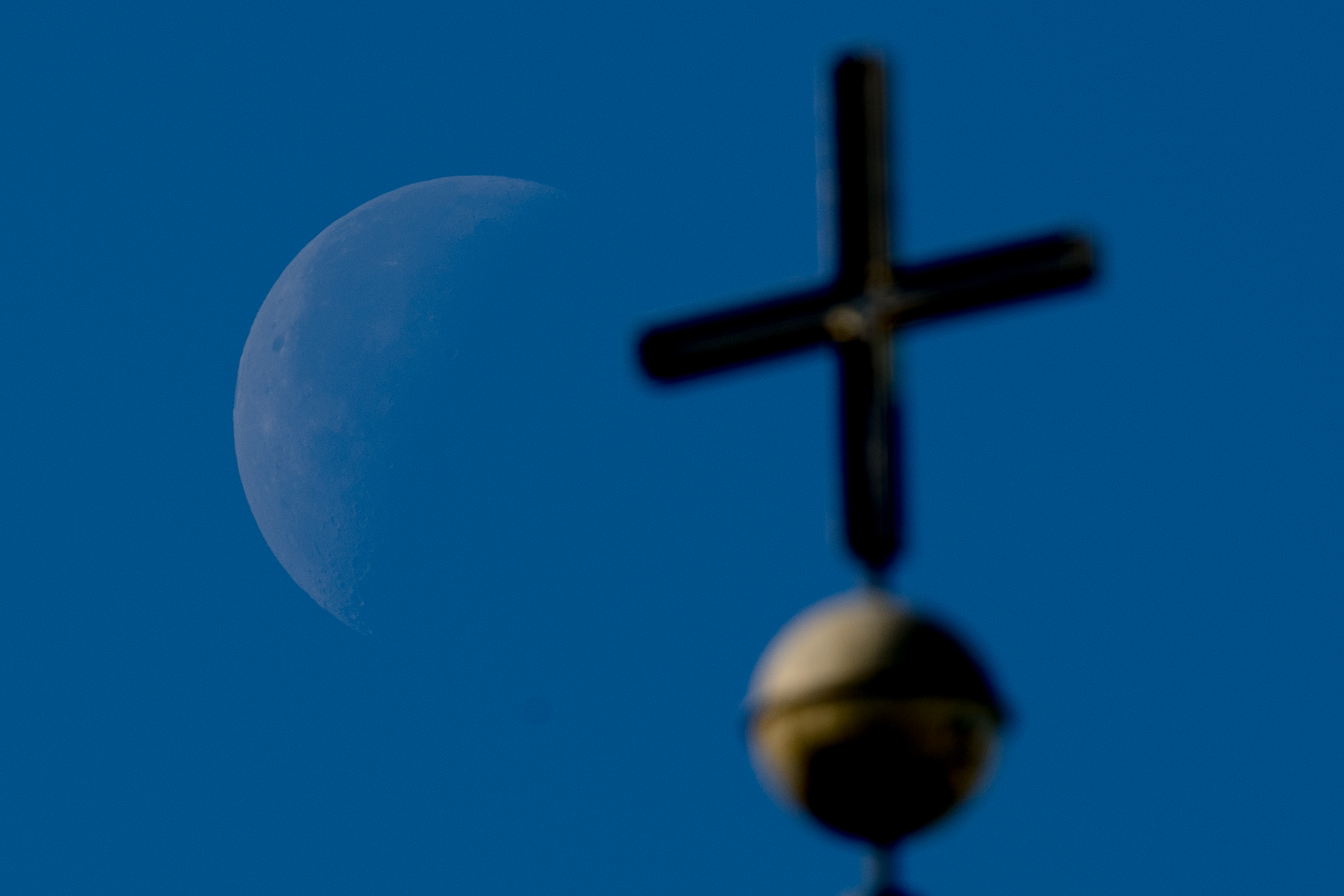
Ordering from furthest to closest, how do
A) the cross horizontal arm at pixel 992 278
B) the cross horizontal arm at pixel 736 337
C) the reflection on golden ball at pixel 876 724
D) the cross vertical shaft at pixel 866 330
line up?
the cross horizontal arm at pixel 736 337
the cross horizontal arm at pixel 992 278
the cross vertical shaft at pixel 866 330
the reflection on golden ball at pixel 876 724

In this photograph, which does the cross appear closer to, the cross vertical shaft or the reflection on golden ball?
the cross vertical shaft

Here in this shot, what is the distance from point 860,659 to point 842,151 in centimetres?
208

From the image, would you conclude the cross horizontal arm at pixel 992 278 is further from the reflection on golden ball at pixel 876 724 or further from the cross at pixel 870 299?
the reflection on golden ball at pixel 876 724

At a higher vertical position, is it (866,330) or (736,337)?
(736,337)

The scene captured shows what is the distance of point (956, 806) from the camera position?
8.13 m

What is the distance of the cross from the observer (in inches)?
341

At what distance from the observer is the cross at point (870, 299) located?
8672mm

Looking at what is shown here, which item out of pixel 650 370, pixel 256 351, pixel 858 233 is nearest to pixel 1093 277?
pixel 858 233

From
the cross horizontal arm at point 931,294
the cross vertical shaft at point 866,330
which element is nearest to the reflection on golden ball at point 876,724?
the cross vertical shaft at point 866,330

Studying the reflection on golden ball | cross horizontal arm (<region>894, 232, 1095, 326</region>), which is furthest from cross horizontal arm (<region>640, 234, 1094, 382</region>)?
the reflection on golden ball

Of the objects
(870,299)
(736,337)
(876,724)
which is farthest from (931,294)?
(876,724)

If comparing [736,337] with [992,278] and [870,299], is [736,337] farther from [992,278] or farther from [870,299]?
[992,278]

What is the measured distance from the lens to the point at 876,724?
8.01 meters

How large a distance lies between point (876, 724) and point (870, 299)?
1765 millimetres
